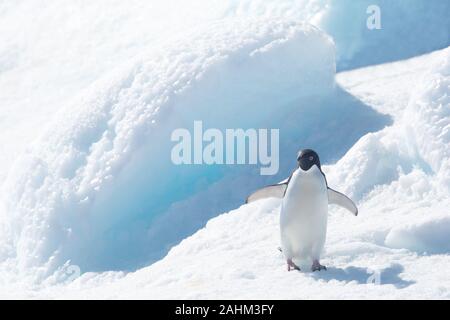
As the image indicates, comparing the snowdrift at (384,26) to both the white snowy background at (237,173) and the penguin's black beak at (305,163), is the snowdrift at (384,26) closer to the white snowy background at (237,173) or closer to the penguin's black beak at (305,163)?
the white snowy background at (237,173)

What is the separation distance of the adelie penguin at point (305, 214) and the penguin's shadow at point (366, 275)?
10 centimetres

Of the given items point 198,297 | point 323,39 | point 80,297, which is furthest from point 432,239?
point 323,39

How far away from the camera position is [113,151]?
24.4 ft

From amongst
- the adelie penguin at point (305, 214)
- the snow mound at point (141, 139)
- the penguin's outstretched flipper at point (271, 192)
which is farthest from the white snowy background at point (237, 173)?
the penguin's outstretched flipper at point (271, 192)

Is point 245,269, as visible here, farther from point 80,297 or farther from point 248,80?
point 248,80

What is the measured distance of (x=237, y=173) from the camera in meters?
7.69

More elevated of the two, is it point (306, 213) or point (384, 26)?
point (384, 26)

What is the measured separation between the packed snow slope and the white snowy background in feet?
0.04

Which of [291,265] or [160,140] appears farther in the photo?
[160,140]

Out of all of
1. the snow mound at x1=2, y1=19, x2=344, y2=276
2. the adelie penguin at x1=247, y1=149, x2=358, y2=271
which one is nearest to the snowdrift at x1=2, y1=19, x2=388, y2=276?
the snow mound at x1=2, y1=19, x2=344, y2=276

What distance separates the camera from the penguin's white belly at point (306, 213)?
199 inches

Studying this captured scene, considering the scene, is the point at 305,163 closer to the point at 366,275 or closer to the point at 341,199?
the point at 341,199

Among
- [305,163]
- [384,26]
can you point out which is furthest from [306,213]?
[384,26]

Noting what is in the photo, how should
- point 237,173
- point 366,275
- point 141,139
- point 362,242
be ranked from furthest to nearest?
point 237,173 < point 141,139 < point 362,242 < point 366,275
